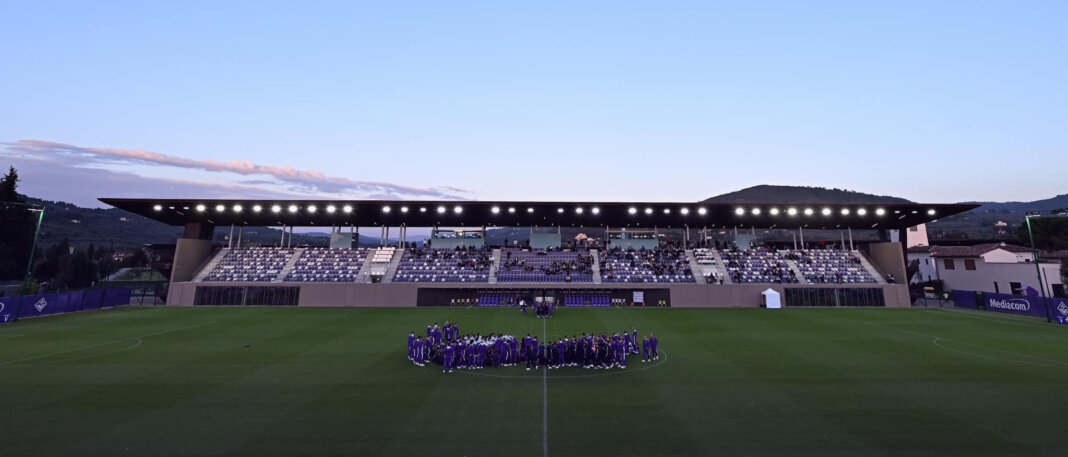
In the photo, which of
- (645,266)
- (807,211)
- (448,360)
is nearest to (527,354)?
(448,360)

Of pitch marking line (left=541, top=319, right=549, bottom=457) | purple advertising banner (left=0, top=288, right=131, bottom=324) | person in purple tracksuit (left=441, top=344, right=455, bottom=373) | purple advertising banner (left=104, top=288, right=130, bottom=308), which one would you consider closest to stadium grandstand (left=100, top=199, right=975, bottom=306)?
purple advertising banner (left=104, top=288, right=130, bottom=308)

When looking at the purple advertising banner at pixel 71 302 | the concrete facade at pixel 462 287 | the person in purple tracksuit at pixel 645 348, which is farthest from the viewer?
the concrete facade at pixel 462 287

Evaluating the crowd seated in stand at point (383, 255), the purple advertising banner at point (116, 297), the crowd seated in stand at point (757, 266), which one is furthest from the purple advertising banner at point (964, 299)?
the purple advertising banner at point (116, 297)

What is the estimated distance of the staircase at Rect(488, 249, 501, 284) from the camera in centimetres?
4947

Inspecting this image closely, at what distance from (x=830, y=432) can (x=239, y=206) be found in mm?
56431

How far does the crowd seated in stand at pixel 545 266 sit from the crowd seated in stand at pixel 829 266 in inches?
986

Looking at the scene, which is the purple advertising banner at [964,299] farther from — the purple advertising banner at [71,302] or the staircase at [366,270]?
the purple advertising banner at [71,302]

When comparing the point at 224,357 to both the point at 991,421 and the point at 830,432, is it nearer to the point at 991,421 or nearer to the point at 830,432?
the point at 830,432

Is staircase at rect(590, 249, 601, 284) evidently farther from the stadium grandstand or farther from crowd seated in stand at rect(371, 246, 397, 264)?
crowd seated in stand at rect(371, 246, 397, 264)

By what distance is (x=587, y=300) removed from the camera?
47.0 m

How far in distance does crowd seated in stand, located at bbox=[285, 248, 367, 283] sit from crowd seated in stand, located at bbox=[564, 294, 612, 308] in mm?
24649

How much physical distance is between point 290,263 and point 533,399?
49107 millimetres

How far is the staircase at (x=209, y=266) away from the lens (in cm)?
4876

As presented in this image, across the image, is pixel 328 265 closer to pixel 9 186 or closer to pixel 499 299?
pixel 499 299
